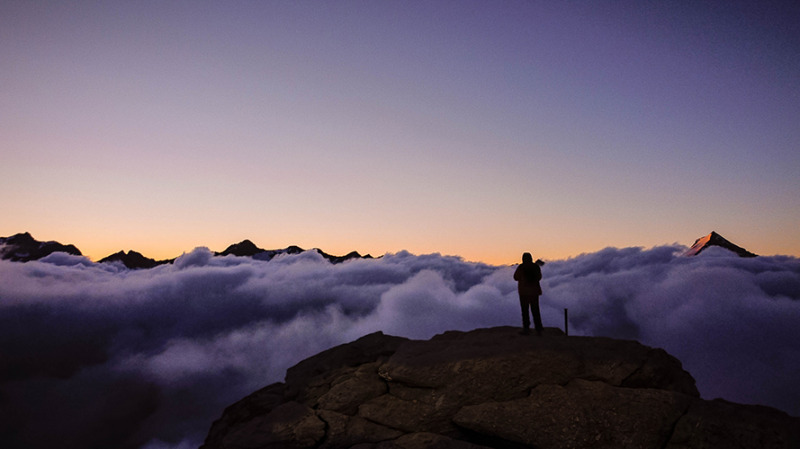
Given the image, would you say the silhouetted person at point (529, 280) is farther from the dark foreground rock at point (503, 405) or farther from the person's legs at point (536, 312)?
the dark foreground rock at point (503, 405)

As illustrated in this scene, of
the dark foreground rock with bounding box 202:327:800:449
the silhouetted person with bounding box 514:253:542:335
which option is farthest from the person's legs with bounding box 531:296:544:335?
the dark foreground rock with bounding box 202:327:800:449

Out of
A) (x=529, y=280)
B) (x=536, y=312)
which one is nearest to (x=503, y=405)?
(x=536, y=312)

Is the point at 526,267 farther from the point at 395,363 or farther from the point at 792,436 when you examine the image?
the point at 792,436

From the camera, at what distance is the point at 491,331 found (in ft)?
65.5

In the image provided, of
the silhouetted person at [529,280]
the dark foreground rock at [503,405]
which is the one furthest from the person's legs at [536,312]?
the dark foreground rock at [503,405]

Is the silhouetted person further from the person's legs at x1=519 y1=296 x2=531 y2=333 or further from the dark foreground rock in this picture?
the dark foreground rock

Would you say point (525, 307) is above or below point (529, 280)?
below

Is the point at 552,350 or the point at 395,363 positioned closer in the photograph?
the point at 552,350

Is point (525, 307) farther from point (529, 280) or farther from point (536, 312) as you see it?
point (529, 280)

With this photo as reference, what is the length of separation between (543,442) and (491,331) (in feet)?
27.8

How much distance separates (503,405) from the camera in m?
13.0

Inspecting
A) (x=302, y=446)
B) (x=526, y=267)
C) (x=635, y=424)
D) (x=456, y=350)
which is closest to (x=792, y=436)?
(x=635, y=424)

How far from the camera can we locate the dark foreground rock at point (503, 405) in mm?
11312

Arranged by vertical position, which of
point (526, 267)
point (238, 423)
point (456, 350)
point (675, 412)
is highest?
point (526, 267)
